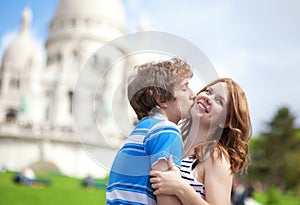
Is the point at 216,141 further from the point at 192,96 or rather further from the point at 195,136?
the point at 192,96

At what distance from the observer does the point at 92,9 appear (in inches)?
1592

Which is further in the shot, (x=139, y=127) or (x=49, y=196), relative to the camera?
(x=49, y=196)

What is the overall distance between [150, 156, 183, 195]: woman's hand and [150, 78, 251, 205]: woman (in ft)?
0.55

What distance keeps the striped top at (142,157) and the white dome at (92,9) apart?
39.3m

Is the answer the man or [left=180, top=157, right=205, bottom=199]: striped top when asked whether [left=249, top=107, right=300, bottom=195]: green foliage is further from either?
the man

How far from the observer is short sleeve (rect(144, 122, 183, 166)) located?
1.60 meters

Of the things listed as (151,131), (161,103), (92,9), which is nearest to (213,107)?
(161,103)

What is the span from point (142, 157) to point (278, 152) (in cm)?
3433

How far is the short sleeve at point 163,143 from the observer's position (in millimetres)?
1600

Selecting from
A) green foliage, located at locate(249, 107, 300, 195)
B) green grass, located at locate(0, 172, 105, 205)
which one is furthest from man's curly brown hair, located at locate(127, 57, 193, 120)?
green foliage, located at locate(249, 107, 300, 195)

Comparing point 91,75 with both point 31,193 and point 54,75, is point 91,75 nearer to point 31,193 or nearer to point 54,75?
point 31,193

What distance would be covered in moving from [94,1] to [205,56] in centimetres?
4104

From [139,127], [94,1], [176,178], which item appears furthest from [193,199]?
[94,1]

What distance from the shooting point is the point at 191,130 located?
199 centimetres
